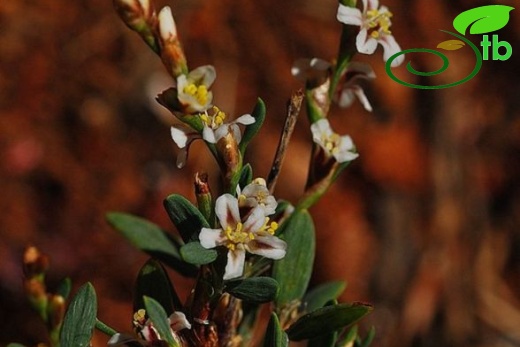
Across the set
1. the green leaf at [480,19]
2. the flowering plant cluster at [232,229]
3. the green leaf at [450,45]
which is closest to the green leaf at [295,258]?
the flowering plant cluster at [232,229]

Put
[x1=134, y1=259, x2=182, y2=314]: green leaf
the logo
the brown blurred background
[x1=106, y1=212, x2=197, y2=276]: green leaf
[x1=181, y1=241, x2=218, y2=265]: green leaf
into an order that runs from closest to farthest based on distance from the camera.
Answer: [x1=181, y1=241, x2=218, y2=265]: green leaf → [x1=134, y1=259, x2=182, y2=314]: green leaf → [x1=106, y1=212, x2=197, y2=276]: green leaf → the logo → the brown blurred background

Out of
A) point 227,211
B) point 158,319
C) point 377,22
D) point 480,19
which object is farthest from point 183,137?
point 480,19

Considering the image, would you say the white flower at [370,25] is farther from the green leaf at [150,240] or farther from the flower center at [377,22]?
the green leaf at [150,240]

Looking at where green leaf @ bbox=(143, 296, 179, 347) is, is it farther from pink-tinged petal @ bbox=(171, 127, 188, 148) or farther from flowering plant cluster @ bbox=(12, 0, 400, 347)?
pink-tinged petal @ bbox=(171, 127, 188, 148)

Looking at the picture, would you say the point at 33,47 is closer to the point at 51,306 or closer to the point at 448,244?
the point at 448,244

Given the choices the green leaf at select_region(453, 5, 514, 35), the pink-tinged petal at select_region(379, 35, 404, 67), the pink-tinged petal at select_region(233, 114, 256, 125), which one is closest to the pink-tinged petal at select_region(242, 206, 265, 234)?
the pink-tinged petal at select_region(233, 114, 256, 125)

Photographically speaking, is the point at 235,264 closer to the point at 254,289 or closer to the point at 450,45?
the point at 254,289

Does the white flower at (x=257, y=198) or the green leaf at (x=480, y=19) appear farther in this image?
the green leaf at (x=480, y=19)
